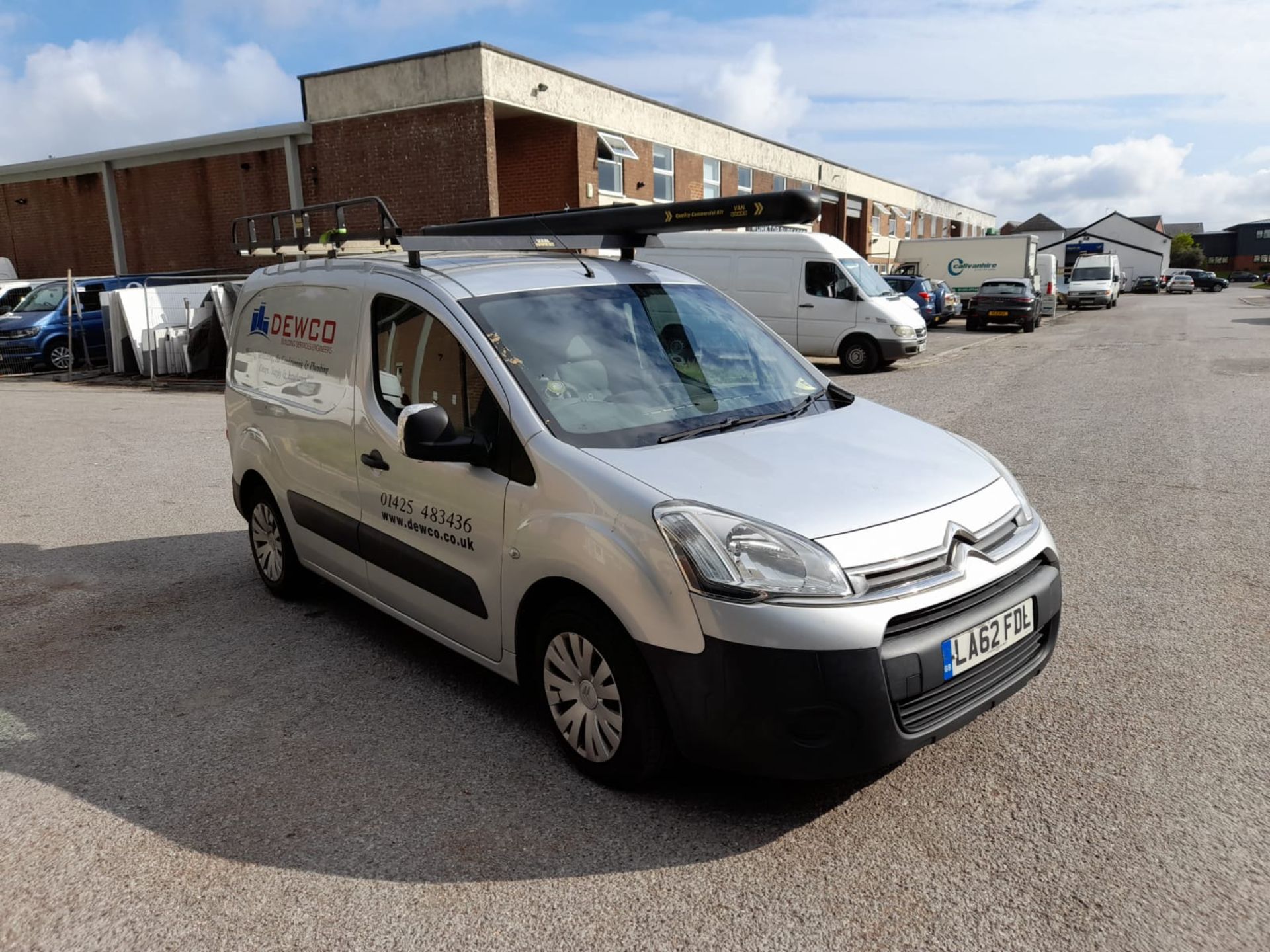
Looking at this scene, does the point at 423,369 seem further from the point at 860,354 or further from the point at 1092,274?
the point at 1092,274

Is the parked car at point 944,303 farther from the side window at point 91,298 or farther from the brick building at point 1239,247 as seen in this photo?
the brick building at point 1239,247

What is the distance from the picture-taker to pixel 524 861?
Result: 2836mm

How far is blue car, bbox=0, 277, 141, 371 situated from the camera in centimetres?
1906

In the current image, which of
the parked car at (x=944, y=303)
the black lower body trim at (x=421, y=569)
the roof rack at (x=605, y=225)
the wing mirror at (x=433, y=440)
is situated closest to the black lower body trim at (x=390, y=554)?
the black lower body trim at (x=421, y=569)

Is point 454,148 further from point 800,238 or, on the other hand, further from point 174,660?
point 174,660

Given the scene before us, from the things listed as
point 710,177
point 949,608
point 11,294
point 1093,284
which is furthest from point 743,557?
point 1093,284

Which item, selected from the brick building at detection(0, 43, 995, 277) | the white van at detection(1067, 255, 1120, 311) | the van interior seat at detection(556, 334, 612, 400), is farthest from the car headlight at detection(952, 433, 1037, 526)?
the white van at detection(1067, 255, 1120, 311)

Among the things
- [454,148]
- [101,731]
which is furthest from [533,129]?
[101,731]

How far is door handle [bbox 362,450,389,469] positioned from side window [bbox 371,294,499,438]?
185 mm

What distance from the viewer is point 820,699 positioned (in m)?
2.67

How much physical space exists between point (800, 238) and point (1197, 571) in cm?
1279

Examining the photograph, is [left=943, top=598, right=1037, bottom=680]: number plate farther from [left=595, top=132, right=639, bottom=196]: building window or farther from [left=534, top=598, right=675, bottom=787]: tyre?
[left=595, top=132, right=639, bottom=196]: building window

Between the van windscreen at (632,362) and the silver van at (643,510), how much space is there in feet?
0.04

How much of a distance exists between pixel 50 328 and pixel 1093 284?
3819 cm
